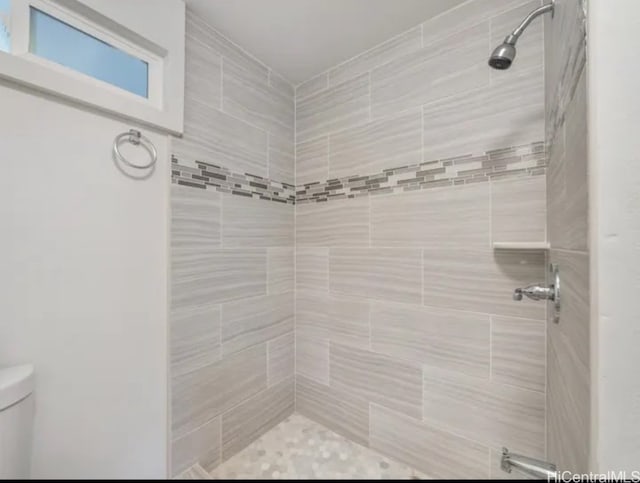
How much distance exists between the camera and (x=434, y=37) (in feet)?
3.82

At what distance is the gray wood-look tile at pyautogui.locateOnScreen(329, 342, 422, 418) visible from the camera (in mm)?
1210

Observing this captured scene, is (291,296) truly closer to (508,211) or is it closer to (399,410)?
(399,410)

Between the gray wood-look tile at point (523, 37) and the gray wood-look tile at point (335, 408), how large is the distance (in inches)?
59.4

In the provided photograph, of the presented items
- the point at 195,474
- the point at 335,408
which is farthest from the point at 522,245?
the point at 195,474

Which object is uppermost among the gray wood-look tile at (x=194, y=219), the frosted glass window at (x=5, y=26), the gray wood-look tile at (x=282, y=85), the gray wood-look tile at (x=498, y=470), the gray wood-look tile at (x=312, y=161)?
the gray wood-look tile at (x=282, y=85)

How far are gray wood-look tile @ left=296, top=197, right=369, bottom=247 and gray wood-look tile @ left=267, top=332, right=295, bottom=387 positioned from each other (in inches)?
21.2

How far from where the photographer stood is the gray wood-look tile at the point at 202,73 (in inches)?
44.4

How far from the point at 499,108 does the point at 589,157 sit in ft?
2.87

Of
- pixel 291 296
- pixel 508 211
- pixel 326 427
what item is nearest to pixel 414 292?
pixel 508 211

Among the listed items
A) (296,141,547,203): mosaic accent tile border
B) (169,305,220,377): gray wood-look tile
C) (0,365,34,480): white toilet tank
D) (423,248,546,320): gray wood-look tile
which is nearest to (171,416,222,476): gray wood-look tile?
(169,305,220,377): gray wood-look tile

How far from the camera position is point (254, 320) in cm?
137

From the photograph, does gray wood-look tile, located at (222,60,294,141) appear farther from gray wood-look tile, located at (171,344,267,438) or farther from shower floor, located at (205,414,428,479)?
shower floor, located at (205,414,428,479)

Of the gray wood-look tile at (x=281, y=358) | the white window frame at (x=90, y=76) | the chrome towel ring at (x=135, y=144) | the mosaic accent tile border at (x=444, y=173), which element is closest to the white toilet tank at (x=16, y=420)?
the chrome towel ring at (x=135, y=144)

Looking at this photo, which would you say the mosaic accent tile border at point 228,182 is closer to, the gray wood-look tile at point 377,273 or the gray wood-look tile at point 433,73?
the gray wood-look tile at point 377,273
